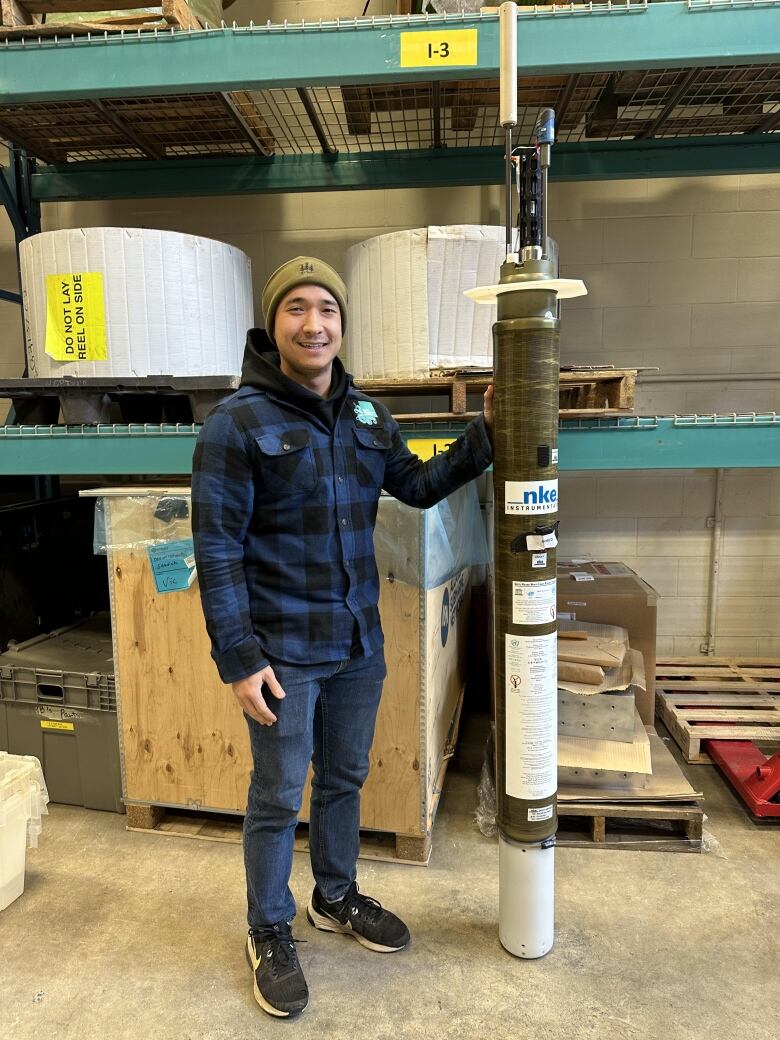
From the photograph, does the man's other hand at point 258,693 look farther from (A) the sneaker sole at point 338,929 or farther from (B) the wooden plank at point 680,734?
(B) the wooden plank at point 680,734

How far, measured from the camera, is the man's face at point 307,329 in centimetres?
148

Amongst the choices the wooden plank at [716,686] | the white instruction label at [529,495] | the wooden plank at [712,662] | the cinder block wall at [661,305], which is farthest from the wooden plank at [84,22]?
the wooden plank at [712,662]

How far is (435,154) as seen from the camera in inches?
116

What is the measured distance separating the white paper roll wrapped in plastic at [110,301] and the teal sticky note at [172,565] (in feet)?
1.91

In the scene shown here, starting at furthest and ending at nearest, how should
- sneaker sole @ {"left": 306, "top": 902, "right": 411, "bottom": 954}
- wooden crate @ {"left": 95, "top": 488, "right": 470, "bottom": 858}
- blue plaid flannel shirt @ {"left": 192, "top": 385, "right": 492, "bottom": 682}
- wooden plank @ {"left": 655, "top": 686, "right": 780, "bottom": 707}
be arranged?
wooden plank @ {"left": 655, "top": 686, "right": 780, "bottom": 707}, wooden crate @ {"left": 95, "top": 488, "right": 470, "bottom": 858}, sneaker sole @ {"left": 306, "top": 902, "right": 411, "bottom": 954}, blue plaid flannel shirt @ {"left": 192, "top": 385, "right": 492, "bottom": 682}

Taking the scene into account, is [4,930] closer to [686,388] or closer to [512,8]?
[512,8]

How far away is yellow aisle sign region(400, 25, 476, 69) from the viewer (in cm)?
189

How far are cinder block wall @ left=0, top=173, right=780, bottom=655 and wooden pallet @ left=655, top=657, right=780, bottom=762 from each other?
0.20 meters

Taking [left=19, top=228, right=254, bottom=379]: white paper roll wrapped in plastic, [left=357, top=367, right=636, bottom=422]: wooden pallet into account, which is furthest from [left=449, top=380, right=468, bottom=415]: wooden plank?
[left=19, top=228, right=254, bottom=379]: white paper roll wrapped in plastic

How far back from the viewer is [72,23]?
1998 millimetres

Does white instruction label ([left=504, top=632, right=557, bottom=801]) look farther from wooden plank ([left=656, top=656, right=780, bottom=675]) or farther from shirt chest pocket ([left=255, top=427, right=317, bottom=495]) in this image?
wooden plank ([left=656, top=656, right=780, bottom=675])

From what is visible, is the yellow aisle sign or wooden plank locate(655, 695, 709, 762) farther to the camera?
wooden plank locate(655, 695, 709, 762)

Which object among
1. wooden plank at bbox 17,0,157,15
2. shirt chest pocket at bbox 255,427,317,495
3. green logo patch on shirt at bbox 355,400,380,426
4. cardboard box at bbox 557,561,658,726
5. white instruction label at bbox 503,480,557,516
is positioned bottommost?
cardboard box at bbox 557,561,658,726

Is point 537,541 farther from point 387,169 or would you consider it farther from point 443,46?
point 387,169
